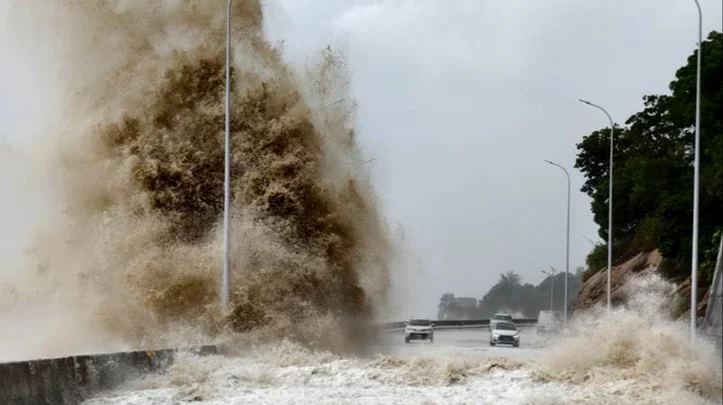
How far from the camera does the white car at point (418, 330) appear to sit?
50.7m

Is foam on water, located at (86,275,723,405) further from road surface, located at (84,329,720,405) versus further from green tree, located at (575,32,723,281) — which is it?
green tree, located at (575,32,723,281)

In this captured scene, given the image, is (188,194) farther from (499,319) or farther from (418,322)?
(499,319)

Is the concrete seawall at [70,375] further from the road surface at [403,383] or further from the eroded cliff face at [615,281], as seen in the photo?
the eroded cliff face at [615,281]

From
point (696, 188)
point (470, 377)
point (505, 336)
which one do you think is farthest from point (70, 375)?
point (505, 336)

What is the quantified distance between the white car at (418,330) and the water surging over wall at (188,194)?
54.0ft

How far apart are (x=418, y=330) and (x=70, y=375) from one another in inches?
1322

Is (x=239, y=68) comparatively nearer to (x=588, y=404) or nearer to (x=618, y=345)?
(x=618, y=345)

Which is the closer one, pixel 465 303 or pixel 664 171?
pixel 664 171

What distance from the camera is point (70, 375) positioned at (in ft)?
60.2

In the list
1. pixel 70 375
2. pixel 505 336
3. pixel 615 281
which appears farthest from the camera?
pixel 505 336

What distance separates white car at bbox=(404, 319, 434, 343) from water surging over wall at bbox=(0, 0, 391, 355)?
54.0 ft

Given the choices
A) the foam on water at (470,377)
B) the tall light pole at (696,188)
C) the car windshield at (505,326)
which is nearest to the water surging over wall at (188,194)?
the foam on water at (470,377)

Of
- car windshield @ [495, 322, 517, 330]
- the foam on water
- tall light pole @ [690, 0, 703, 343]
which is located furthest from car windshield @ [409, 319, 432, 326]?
tall light pole @ [690, 0, 703, 343]

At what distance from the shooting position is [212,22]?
3384cm
